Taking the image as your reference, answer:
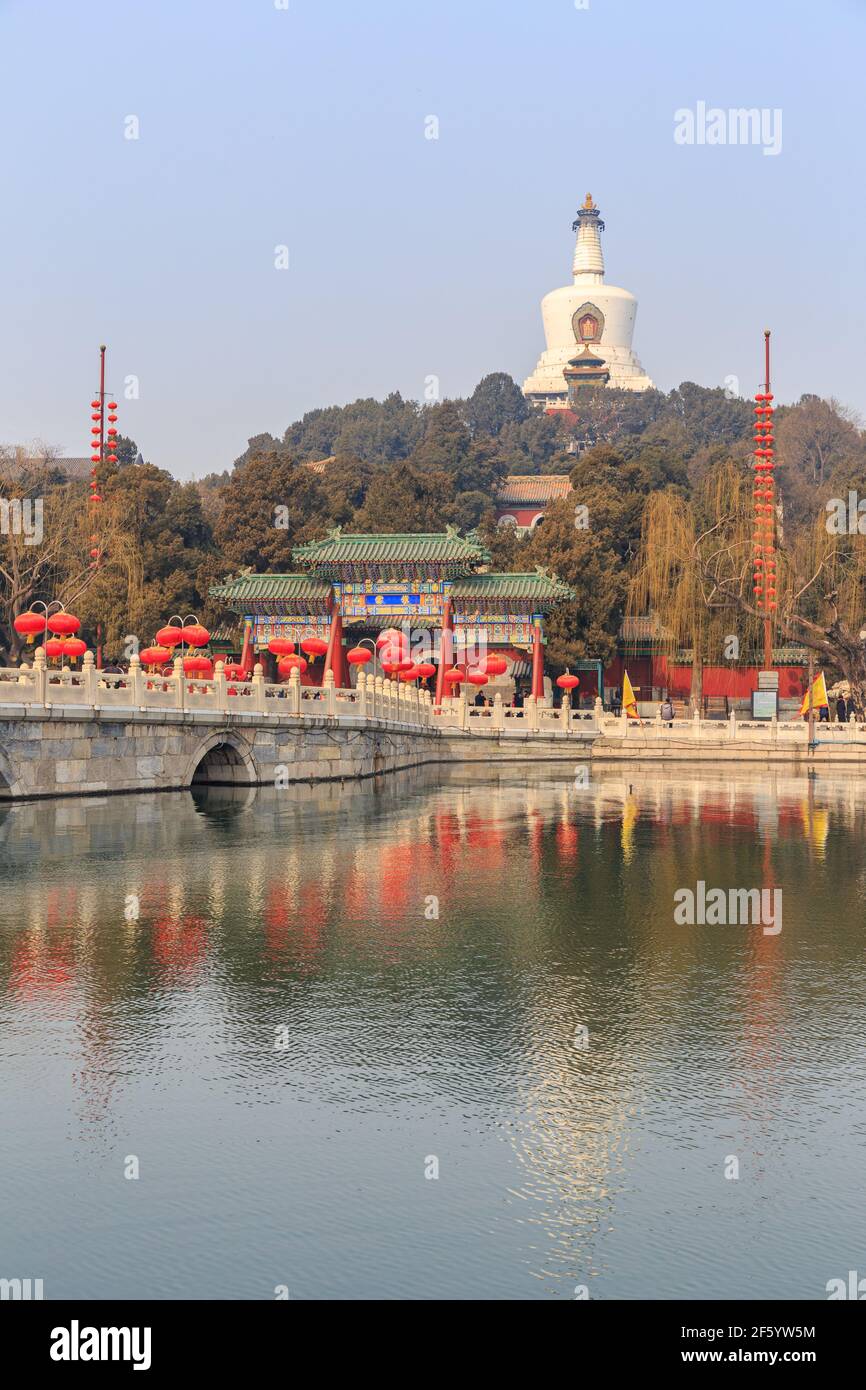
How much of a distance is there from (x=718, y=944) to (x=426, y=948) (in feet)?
9.42

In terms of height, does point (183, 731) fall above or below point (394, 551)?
below

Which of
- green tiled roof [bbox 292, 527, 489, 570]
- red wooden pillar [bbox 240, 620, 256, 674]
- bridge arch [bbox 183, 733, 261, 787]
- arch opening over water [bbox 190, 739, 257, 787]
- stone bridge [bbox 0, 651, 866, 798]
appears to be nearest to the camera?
stone bridge [bbox 0, 651, 866, 798]

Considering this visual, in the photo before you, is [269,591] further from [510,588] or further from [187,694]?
[187,694]

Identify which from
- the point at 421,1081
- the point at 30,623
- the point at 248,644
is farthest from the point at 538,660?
the point at 421,1081

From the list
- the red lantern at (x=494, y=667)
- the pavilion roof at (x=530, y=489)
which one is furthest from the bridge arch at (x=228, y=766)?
the pavilion roof at (x=530, y=489)

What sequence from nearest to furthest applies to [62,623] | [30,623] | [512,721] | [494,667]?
[62,623] < [30,623] < [512,721] < [494,667]

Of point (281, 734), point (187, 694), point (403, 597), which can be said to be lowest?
point (281, 734)

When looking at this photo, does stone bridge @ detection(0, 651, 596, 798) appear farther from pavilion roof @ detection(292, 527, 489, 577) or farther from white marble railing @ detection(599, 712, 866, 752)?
pavilion roof @ detection(292, 527, 489, 577)

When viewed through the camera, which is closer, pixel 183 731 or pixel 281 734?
pixel 183 731

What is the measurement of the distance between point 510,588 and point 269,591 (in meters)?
8.57

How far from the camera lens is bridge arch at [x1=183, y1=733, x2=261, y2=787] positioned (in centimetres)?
3141

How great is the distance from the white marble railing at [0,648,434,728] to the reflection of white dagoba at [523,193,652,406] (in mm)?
99352

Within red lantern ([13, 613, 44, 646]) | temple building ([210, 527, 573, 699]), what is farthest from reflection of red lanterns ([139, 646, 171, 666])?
temple building ([210, 527, 573, 699])

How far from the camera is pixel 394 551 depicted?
5281 cm
